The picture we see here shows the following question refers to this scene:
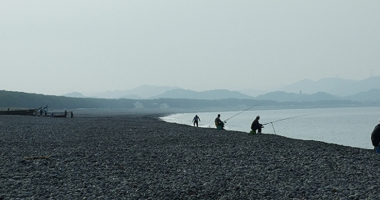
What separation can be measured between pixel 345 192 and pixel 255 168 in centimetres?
310

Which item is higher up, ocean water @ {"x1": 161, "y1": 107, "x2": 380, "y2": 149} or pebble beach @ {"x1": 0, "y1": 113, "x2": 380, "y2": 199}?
pebble beach @ {"x1": 0, "y1": 113, "x2": 380, "y2": 199}

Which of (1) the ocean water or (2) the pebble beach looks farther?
(1) the ocean water

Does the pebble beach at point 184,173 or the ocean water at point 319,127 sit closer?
the pebble beach at point 184,173

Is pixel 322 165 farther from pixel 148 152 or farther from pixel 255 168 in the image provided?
pixel 148 152

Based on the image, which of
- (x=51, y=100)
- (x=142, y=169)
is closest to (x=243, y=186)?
(x=142, y=169)

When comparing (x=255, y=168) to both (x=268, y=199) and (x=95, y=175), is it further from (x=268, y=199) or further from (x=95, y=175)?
(x=95, y=175)

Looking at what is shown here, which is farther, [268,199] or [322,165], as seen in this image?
[322,165]

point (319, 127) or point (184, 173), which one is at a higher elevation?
point (184, 173)

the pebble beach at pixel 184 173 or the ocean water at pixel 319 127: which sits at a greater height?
the pebble beach at pixel 184 173

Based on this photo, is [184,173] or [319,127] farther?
[319,127]

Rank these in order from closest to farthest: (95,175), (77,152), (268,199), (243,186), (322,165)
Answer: (268,199) → (243,186) → (95,175) → (322,165) → (77,152)

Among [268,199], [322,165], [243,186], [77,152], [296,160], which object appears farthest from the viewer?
[77,152]

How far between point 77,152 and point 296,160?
6.71 m

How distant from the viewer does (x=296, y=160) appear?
12.6 meters
